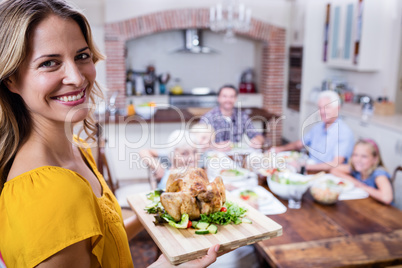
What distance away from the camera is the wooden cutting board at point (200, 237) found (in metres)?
1.07

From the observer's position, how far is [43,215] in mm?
779

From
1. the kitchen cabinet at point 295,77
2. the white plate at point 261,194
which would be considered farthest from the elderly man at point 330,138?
the kitchen cabinet at point 295,77

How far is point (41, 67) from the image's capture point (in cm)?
84

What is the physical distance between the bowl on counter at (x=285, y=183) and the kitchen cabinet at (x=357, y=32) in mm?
3421

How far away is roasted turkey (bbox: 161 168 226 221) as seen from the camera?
3.95ft

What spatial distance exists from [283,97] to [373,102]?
1997mm

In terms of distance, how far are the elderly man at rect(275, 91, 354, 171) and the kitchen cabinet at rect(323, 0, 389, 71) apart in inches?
74.4

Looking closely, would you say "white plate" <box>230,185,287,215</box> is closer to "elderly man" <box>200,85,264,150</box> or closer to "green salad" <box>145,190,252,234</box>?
"green salad" <box>145,190,252,234</box>

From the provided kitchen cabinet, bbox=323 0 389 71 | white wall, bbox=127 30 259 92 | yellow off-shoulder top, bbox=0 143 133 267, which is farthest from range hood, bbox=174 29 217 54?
yellow off-shoulder top, bbox=0 143 133 267

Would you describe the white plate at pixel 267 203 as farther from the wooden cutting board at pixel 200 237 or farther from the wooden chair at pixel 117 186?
the wooden chair at pixel 117 186

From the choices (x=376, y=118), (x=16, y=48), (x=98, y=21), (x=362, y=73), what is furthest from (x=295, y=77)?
(x=16, y=48)

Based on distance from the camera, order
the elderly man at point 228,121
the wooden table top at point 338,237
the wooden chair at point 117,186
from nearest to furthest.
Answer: the wooden table top at point 338,237 < the wooden chair at point 117,186 < the elderly man at point 228,121

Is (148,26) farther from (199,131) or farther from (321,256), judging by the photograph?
(321,256)

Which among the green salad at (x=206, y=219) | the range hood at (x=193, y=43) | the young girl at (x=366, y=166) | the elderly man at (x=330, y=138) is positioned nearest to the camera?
the green salad at (x=206, y=219)
